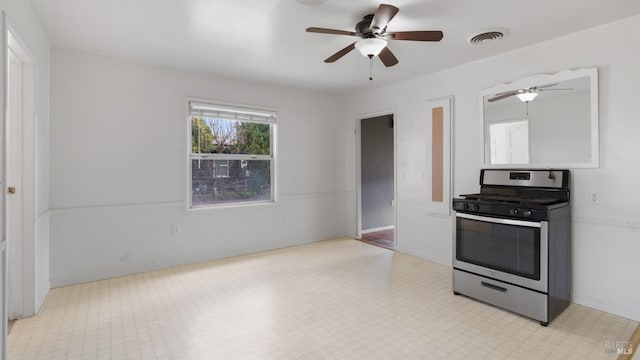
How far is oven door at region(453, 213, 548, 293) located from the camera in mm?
2490

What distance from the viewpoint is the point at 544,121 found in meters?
3.02

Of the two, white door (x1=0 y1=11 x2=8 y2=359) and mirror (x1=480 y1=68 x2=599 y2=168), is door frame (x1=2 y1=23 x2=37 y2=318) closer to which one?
white door (x1=0 y1=11 x2=8 y2=359)

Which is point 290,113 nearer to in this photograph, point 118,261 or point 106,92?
point 106,92

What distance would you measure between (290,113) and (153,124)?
6.30 feet

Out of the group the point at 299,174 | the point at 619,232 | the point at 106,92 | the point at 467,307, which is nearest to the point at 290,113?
the point at 299,174

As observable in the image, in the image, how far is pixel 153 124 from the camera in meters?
3.78

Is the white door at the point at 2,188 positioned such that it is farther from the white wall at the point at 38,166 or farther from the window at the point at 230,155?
the window at the point at 230,155

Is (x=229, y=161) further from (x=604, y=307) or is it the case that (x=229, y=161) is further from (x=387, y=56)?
(x=604, y=307)

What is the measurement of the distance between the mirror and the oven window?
33.9 inches

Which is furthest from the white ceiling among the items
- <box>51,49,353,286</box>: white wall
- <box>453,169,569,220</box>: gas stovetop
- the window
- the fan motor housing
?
<box>453,169,569,220</box>: gas stovetop

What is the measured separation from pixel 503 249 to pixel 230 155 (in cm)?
341

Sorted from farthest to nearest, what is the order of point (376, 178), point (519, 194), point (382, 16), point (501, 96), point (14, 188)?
1. point (376, 178)
2. point (501, 96)
3. point (519, 194)
4. point (14, 188)
5. point (382, 16)

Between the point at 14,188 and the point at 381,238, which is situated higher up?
the point at 14,188

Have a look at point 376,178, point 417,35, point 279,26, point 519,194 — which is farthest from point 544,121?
point 376,178
